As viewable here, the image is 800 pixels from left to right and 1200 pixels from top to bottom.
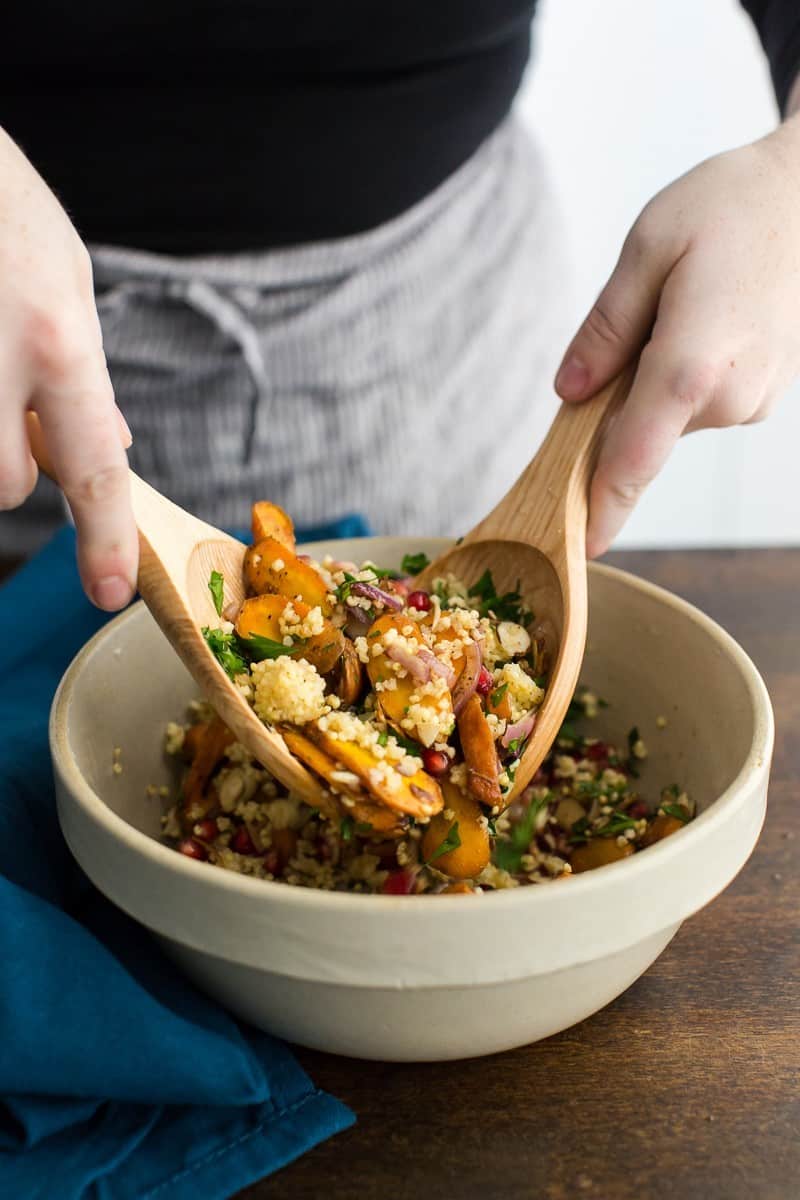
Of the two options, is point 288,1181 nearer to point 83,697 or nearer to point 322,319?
point 83,697

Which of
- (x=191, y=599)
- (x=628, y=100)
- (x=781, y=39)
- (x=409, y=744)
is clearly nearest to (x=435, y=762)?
(x=409, y=744)

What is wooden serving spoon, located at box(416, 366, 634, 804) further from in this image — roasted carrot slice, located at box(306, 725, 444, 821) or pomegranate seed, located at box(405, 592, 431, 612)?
roasted carrot slice, located at box(306, 725, 444, 821)

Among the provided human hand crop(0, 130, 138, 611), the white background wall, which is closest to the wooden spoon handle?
human hand crop(0, 130, 138, 611)

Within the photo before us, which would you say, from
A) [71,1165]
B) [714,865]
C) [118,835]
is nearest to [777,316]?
[714,865]

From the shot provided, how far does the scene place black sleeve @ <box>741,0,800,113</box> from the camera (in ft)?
4.63

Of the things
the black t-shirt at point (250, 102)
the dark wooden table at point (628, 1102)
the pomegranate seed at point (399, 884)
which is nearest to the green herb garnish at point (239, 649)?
the pomegranate seed at point (399, 884)

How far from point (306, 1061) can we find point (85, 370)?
572 millimetres

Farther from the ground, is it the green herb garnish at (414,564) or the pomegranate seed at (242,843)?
the green herb garnish at (414,564)

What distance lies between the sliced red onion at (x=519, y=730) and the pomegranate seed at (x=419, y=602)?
0.53 feet

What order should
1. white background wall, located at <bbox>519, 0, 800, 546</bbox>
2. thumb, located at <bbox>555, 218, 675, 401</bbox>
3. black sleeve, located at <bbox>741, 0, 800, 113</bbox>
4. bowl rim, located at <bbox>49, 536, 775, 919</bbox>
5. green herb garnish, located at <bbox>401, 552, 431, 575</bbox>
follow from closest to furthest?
1. bowl rim, located at <bbox>49, 536, 775, 919</bbox>
2. thumb, located at <bbox>555, 218, 675, 401</bbox>
3. green herb garnish, located at <bbox>401, 552, 431, 575</bbox>
4. black sleeve, located at <bbox>741, 0, 800, 113</bbox>
5. white background wall, located at <bbox>519, 0, 800, 546</bbox>

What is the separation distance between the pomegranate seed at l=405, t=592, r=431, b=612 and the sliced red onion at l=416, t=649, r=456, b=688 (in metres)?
0.12

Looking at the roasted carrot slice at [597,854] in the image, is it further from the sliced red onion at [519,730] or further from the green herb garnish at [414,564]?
the green herb garnish at [414,564]

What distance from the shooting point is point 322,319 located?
1811 mm

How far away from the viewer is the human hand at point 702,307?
1.07 metres
